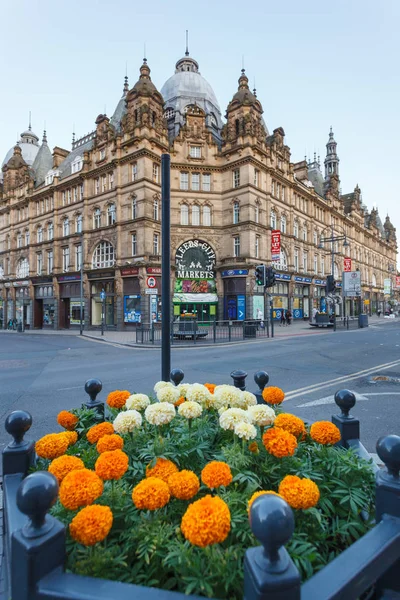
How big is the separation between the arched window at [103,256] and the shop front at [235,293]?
10862mm

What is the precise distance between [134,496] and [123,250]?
93.0 ft

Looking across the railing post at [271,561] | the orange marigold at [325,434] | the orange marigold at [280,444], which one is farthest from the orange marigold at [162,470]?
the orange marigold at [325,434]

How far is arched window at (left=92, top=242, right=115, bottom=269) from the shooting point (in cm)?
3023

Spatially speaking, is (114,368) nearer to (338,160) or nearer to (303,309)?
(303,309)

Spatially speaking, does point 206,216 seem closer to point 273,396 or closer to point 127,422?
point 273,396

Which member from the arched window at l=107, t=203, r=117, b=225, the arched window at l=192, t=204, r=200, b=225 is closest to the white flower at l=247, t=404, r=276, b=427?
the arched window at l=192, t=204, r=200, b=225

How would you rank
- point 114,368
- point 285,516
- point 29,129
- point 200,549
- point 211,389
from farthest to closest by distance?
1. point 29,129
2. point 114,368
3. point 211,389
4. point 200,549
5. point 285,516

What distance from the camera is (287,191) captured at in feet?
118

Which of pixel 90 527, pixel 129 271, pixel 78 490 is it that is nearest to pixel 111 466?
pixel 78 490

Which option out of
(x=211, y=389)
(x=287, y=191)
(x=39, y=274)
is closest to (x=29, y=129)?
(x=39, y=274)

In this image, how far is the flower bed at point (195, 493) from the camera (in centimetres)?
131

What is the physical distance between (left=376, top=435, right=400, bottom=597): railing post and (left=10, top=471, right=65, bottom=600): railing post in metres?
1.49

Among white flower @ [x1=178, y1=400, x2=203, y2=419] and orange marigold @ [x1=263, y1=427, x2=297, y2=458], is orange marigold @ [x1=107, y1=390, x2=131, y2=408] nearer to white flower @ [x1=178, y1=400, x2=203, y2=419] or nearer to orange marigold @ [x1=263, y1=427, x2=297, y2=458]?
white flower @ [x1=178, y1=400, x2=203, y2=419]

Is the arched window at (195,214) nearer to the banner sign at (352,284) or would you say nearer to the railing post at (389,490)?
the banner sign at (352,284)
